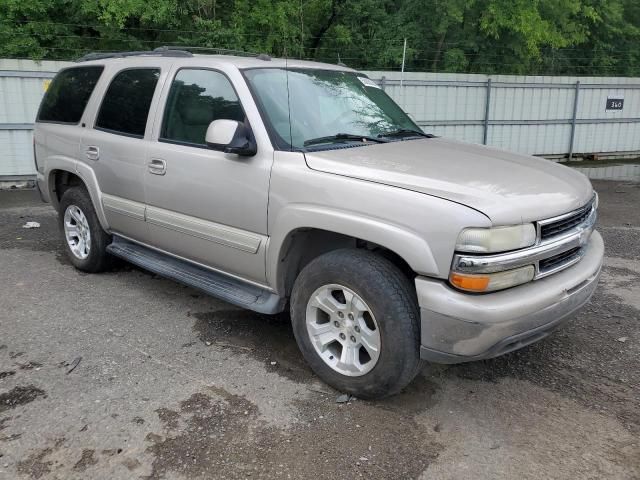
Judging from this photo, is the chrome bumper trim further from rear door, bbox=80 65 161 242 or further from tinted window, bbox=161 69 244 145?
rear door, bbox=80 65 161 242

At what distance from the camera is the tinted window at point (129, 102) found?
15.2 feet

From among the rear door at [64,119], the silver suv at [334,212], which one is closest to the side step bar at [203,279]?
the silver suv at [334,212]

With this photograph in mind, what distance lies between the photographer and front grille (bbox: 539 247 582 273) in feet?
10.3

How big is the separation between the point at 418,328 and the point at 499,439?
0.73 metres

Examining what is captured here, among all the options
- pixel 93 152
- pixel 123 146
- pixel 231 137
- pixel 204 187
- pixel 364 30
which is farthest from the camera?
pixel 364 30

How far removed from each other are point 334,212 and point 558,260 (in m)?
1.28

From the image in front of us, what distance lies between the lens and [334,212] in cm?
327

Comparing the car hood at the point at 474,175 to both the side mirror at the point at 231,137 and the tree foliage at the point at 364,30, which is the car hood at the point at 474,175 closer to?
the side mirror at the point at 231,137

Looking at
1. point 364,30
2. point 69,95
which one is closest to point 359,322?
point 69,95

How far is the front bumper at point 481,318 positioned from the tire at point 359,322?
0.13 metres

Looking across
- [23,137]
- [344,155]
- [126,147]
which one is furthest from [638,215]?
[23,137]

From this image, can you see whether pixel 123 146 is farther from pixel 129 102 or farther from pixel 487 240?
pixel 487 240

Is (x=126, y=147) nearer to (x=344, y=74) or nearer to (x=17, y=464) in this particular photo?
(x=344, y=74)

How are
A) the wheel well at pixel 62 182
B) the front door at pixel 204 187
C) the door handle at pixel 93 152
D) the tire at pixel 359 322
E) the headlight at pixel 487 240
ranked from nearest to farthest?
the headlight at pixel 487 240, the tire at pixel 359 322, the front door at pixel 204 187, the door handle at pixel 93 152, the wheel well at pixel 62 182
